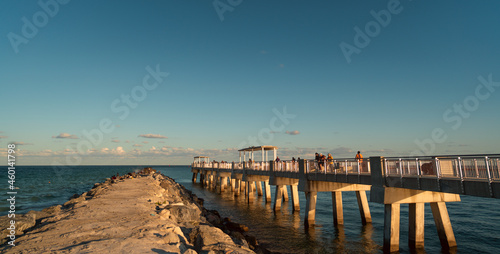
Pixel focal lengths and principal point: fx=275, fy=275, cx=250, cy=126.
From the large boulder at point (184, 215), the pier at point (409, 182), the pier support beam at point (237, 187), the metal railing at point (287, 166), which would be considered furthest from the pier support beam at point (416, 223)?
the pier support beam at point (237, 187)

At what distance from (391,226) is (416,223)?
5.30ft

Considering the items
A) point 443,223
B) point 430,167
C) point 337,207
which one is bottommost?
point 337,207

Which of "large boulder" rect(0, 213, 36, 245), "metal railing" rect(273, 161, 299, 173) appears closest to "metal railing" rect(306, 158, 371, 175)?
"metal railing" rect(273, 161, 299, 173)

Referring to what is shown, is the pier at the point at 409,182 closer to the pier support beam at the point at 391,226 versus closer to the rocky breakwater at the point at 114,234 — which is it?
the pier support beam at the point at 391,226

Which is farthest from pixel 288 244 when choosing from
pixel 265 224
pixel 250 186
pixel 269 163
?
pixel 250 186

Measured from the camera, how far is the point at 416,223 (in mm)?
13766

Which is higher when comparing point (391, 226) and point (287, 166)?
point (287, 166)

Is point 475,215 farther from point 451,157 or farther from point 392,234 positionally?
point 451,157

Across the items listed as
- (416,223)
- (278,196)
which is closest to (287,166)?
(278,196)

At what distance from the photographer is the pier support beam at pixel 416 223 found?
1351cm

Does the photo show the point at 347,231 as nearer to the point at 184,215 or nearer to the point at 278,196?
the point at 278,196

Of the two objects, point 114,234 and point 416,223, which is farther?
point 416,223

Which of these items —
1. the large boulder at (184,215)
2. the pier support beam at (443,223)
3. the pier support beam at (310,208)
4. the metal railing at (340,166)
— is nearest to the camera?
the large boulder at (184,215)

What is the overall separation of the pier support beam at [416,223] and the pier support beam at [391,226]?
39.3 inches
